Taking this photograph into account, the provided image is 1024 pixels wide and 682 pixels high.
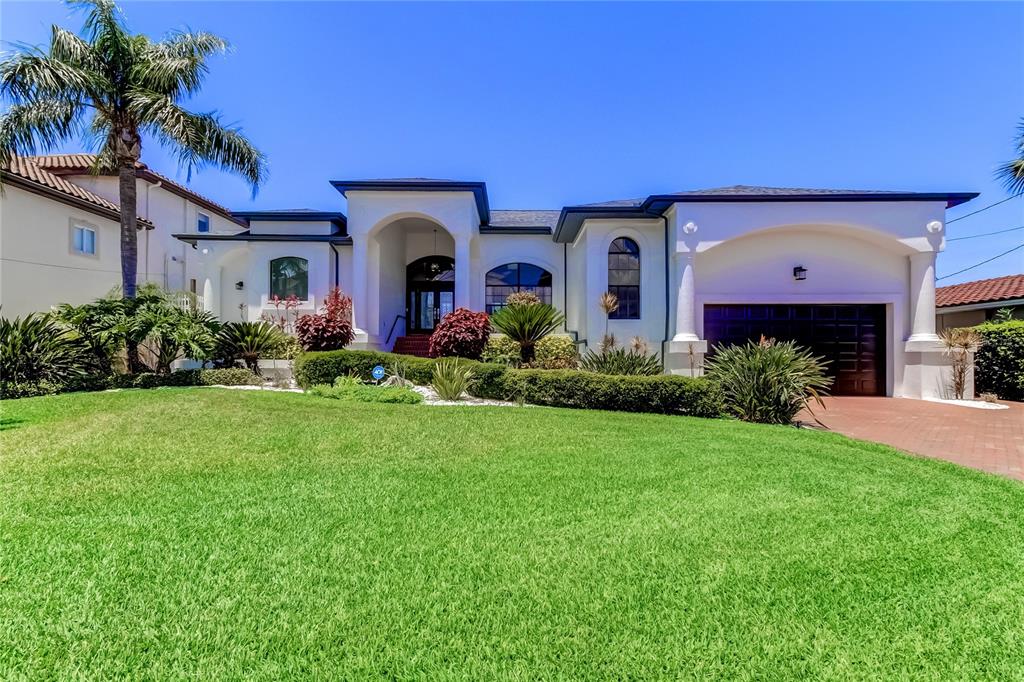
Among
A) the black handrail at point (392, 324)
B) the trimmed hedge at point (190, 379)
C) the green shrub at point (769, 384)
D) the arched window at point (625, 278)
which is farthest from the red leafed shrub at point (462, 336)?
the green shrub at point (769, 384)

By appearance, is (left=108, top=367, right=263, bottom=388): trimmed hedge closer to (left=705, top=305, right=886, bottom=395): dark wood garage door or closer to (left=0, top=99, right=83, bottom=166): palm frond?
(left=0, top=99, right=83, bottom=166): palm frond

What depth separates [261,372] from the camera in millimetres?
13156

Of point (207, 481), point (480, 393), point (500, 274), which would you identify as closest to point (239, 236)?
point (500, 274)

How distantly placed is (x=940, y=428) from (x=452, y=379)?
9.67 metres

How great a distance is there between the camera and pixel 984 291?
18062 millimetres

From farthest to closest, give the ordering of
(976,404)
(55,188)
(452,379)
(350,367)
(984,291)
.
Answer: (984,291) → (55,188) → (350,367) → (976,404) → (452,379)

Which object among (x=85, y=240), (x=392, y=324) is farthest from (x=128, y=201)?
(x=392, y=324)

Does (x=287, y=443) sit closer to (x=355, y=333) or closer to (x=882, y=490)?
(x=882, y=490)

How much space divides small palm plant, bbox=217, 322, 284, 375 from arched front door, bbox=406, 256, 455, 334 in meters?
6.53

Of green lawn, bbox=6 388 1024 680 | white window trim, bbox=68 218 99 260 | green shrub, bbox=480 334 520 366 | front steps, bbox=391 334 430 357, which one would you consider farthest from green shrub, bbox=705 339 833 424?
white window trim, bbox=68 218 99 260

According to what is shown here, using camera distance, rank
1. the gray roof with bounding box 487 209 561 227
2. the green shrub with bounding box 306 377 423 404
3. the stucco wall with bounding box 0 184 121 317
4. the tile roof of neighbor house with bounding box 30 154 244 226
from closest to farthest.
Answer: the green shrub with bounding box 306 377 423 404 → the stucco wall with bounding box 0 184 121 317 → the gray roof with bounding box 487 209 561 227 → the tile roof of neighbor house with bounding box 30 154 244 226

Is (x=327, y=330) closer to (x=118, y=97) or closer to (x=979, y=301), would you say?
(x=118, y=97)

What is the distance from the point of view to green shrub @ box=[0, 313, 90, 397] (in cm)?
1005

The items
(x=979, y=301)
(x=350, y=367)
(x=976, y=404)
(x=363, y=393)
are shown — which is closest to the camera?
(x=363, y=393)
